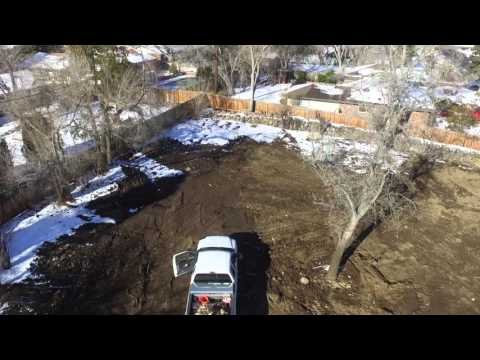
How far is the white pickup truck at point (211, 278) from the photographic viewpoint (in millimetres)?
11297

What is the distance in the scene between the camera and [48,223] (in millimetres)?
16641

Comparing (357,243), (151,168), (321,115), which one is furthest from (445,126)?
(151,168)


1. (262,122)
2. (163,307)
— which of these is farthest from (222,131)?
(163,307)

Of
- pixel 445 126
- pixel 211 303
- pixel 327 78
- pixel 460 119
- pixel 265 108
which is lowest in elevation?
pixel 211 303

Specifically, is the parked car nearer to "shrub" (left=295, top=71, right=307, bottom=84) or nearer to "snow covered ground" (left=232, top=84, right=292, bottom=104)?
"snow covered ground" (left=232, top=84, right=292, bottom=104)

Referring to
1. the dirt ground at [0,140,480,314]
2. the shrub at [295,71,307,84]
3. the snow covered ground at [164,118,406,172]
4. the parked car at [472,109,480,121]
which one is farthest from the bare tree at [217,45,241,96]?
the parked car at [472,109,480,121]

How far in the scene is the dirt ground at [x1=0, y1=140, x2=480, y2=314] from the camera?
12.5 metres

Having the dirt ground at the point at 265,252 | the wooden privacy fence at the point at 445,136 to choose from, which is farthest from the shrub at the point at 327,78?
the dirt ground at the point at 265,252

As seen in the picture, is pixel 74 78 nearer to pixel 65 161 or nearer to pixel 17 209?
pixel 65 161

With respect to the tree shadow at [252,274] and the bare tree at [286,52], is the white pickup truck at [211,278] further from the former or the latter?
the bare tree at [286,52]

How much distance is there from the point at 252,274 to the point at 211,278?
242 cm

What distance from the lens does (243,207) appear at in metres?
18.0

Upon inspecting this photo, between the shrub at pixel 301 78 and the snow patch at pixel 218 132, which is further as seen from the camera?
the shrub at pixel 301 78

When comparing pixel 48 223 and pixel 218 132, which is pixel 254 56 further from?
pixel 48 223
